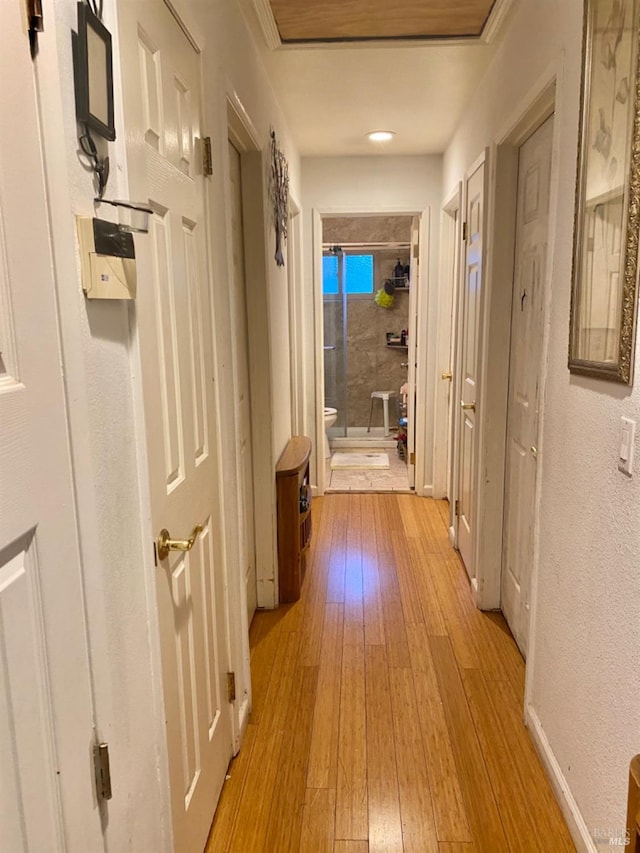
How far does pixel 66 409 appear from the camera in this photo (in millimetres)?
815

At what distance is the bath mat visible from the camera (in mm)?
5353

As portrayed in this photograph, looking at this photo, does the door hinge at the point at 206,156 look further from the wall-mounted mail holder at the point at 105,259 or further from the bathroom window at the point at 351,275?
the bathroom window at the point at 351,275

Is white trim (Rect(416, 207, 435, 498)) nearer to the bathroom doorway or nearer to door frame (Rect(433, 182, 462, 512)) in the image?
door frame (Rect(433, 182, 462, 512))

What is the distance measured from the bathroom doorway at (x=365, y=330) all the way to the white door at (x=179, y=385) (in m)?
4.50

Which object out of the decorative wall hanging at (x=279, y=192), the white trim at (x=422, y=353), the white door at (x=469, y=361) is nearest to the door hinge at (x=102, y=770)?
the white door at (x=469, y=361)

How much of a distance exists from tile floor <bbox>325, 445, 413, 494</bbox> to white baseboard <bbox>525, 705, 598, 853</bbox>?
8.85ft

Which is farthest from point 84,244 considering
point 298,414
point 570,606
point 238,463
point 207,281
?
point 298,414

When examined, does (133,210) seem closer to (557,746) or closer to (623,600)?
(623,600)

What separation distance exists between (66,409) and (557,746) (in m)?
1.69

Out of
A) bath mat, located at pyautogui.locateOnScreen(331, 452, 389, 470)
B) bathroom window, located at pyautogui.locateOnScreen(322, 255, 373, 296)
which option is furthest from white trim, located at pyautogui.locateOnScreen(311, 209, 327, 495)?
bathroom window, located at pyautogui.locateOnScreen(322, 255, 373, 296)

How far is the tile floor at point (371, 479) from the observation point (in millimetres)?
4633

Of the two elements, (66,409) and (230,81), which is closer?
(66,409)

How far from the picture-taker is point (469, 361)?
3.06 meters

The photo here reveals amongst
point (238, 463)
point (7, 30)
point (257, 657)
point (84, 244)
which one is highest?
point (7, 30)
